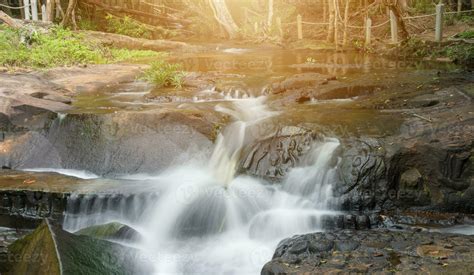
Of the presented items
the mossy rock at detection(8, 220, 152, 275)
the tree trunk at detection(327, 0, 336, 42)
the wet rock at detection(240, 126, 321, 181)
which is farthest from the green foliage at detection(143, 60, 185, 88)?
the tree trunk at detection(327, 0, 336, 42)

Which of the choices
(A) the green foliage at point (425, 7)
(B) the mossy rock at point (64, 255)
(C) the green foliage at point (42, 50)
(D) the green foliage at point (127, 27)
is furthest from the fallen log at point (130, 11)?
(B) the mossy rock at point (64, 255)

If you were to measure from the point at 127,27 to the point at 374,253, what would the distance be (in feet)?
71.3

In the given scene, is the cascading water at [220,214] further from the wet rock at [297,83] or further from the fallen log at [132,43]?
the fallen log at [132,43]

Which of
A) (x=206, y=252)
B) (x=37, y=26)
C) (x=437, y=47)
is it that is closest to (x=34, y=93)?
(x=206, y=252)

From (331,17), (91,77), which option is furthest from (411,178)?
(331,17)

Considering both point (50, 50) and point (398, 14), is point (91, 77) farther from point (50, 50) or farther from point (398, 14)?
point (398, 14)

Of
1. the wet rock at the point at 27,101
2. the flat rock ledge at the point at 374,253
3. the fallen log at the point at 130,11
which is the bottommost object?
the flat rock ledge at the point at 374,253

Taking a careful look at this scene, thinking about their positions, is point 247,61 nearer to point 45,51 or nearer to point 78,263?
point 45,51

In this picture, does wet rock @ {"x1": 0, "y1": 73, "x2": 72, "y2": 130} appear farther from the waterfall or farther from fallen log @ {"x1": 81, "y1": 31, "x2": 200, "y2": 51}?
fallen log @ {"x1": 81, "y1": 31, "x2": 200, "y2": 51}

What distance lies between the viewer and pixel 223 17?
2516 cm

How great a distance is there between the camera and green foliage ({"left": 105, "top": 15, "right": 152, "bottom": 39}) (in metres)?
23.2

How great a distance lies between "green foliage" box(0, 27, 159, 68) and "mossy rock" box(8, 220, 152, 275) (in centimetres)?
814

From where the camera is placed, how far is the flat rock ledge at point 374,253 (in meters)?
3.90

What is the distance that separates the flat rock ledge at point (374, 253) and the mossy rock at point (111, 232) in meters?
1.94
